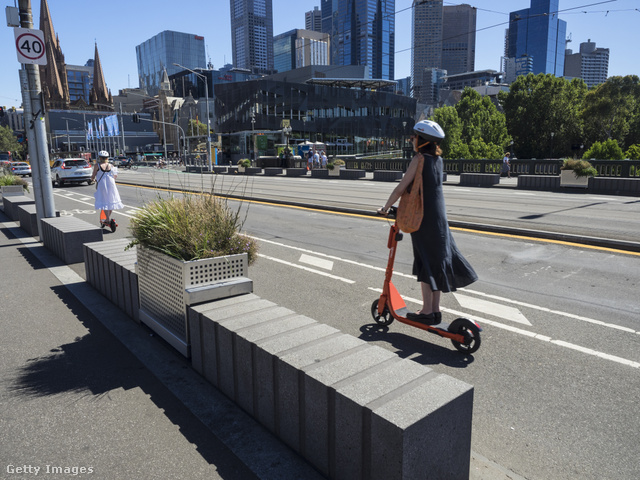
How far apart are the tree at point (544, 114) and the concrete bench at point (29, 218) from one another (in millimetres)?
68192

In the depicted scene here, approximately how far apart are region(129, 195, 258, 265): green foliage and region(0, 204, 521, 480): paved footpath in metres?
0.99

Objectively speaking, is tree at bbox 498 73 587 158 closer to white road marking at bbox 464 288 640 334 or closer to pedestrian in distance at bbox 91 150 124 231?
pedestrian in distance at bbox 91 150 124 231

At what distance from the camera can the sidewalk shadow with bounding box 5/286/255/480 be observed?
3168mm

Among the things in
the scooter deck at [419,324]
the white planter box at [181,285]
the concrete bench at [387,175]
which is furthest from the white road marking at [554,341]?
the concrete bench at [387,175]

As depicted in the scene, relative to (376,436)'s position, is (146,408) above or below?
below

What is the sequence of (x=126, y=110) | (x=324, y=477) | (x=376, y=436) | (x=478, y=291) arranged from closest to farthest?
(x=376, y=436)
(x=324, y=477)
(x=478, y=291)
(x=126, y=110)

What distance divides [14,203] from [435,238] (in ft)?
43.5

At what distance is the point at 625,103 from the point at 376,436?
250 ft

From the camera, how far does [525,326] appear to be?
17.3 ft

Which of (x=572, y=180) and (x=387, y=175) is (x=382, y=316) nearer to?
(x=572, y=180)

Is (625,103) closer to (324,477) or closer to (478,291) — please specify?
(478,291)

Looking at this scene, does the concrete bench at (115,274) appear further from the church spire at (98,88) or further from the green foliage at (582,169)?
the church spire at (98,88)

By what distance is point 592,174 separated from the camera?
21344 millimetres

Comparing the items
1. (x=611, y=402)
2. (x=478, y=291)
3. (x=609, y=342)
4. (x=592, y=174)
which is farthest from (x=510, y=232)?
(x=592, y=174)
